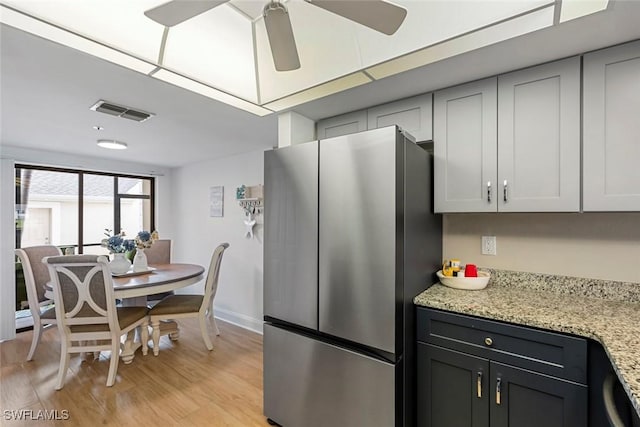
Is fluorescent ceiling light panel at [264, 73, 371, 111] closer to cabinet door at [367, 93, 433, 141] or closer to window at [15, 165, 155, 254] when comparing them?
cabinet door at [367, 93, 433, 141]

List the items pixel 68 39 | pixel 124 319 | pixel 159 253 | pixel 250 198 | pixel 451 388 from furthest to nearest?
1. pixel 159 253
2. pixel 250 198
3. pixel 124 319
4. pixel 451 388
5. pixel 68 39

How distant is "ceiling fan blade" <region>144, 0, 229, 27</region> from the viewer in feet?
3.01

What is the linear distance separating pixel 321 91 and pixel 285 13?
93cm

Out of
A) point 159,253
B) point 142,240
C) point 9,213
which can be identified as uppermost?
point 9,213

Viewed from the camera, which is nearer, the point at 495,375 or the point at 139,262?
the point at 495,375

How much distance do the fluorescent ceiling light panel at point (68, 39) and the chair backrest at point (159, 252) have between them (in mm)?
3005

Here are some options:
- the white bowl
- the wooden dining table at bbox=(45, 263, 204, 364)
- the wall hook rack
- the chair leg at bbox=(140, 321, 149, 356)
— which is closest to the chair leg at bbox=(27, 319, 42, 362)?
the wooden dining table at bbox=(45, 263, 204, 364)

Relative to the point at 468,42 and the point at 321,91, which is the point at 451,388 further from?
the point at 321,91

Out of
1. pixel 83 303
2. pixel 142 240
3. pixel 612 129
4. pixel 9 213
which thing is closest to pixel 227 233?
pixel 142 240

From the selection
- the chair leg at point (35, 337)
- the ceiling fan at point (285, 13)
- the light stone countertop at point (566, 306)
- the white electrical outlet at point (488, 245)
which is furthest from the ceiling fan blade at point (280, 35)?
the chair leg at point (35, 337)

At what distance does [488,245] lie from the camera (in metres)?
2.01

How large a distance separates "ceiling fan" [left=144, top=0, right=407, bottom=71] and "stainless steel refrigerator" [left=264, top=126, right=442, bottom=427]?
518 mm

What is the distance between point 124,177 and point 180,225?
1155 millimetres

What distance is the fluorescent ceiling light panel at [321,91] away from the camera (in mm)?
1804
